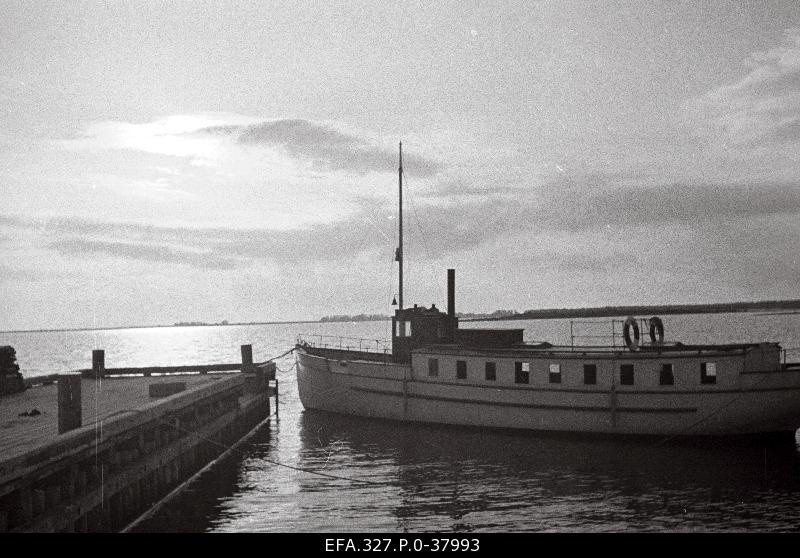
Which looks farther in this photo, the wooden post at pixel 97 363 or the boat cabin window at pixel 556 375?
the wooden post at pixel 97 363

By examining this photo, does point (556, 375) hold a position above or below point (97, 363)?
below

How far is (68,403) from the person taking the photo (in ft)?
49.3

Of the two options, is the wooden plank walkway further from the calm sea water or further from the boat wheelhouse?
the boat wheelhouse

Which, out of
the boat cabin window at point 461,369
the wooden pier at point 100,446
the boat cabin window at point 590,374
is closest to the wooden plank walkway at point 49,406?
the wooden pier at point 100,446

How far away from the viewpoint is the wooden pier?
12172mm

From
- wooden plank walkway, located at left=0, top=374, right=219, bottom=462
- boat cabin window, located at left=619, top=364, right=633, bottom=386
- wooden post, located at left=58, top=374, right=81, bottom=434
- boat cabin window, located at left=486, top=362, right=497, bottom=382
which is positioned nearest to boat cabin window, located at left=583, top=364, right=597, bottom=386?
boat cabin window, located at left=619, top=364, right=633, bottom=386

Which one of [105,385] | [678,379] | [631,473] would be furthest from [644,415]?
[105,385]

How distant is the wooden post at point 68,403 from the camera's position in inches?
589

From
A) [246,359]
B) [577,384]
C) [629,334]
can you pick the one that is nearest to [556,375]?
[577,384]

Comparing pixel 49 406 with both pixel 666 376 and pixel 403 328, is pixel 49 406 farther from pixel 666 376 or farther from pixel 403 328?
pixel 666 376

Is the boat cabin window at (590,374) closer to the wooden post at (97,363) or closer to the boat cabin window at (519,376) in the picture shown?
the boat cabin window at (519,376)

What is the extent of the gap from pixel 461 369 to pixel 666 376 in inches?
330

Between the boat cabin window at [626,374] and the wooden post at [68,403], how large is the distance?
20.3 metres

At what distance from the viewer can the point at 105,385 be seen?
27641mm
